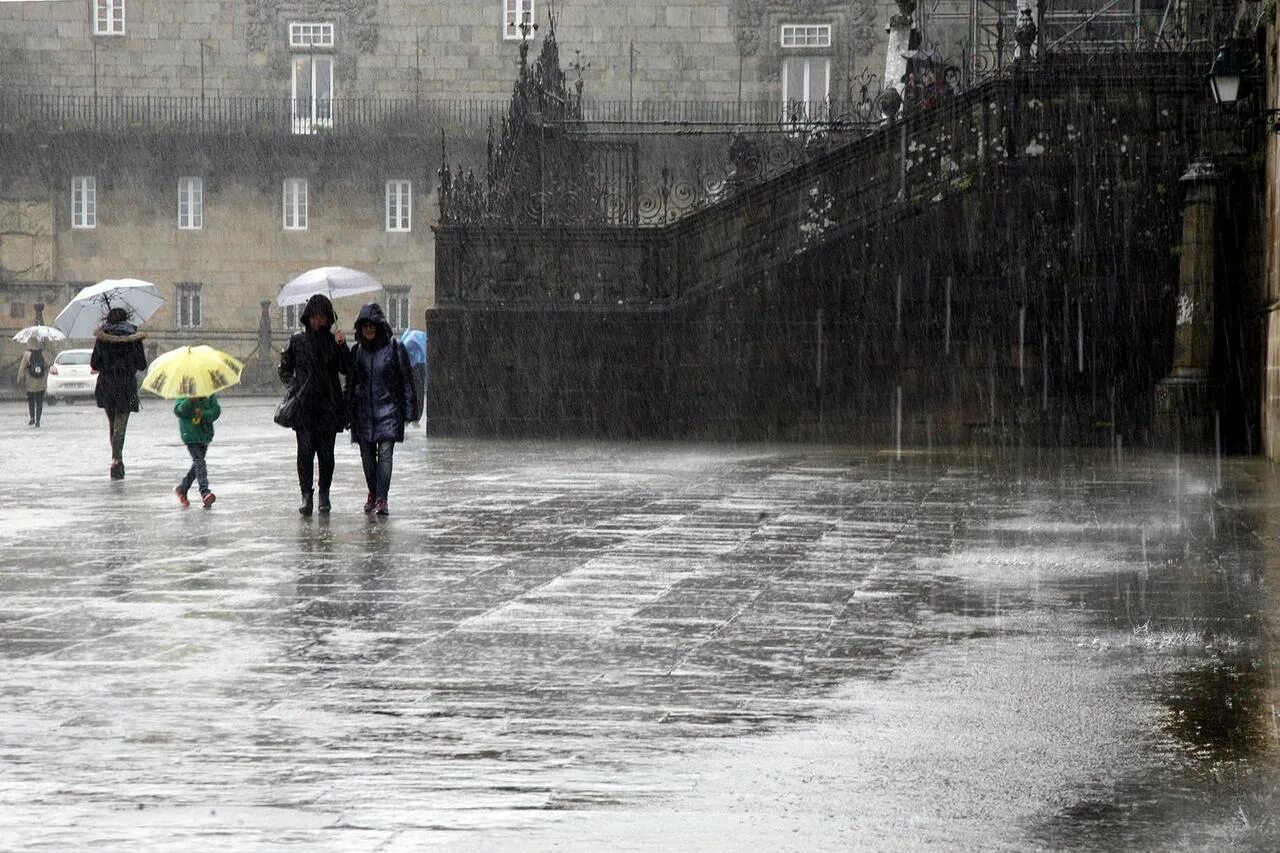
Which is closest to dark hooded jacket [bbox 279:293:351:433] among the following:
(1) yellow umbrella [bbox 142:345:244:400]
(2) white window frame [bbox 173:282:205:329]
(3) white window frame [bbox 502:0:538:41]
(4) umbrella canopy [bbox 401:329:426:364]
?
(1) yellow umbrella [bbox 142:345:244:400]

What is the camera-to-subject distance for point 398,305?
180 ft

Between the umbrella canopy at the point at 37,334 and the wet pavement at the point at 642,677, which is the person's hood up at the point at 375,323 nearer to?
the wet pavement at the point at 642,677

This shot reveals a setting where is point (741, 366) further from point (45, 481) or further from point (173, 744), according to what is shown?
point (173, 744)

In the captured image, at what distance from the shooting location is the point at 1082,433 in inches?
872

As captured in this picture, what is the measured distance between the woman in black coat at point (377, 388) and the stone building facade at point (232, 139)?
126 ft

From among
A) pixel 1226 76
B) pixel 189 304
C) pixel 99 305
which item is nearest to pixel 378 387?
pixel 99 305

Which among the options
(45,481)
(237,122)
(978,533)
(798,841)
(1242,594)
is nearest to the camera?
(798,841)

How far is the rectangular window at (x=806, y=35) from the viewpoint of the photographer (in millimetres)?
51156

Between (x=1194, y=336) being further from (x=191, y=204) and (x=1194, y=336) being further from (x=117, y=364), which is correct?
→ (x=191, y=204)

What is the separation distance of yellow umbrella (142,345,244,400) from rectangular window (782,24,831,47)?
37890mm

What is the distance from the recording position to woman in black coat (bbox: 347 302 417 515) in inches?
545

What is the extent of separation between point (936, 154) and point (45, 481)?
10104 millimetres

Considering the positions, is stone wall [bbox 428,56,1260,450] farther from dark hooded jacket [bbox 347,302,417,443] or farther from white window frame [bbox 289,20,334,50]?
white window frame [bbox 289,20,334,50]

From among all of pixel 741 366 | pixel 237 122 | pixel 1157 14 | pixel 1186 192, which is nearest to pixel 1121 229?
pixel 1186 192
